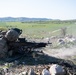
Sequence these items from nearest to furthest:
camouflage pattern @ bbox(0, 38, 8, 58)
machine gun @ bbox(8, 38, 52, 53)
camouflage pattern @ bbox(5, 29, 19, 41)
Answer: camouflage pattern @ bbox(0, 38, 8, 58) → camouflage pattern @ bbox(5, 29, 19, 41) → machine gun @ bbox(8, 38, 52, 53)

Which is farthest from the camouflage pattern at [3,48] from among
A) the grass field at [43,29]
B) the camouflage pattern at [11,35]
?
the grass field at [43,29]

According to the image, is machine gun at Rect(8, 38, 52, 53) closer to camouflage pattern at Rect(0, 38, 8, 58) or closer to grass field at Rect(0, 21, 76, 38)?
camouflage pattern at Rect(0, 38, 8, 58)

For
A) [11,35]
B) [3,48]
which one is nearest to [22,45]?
[11,35]

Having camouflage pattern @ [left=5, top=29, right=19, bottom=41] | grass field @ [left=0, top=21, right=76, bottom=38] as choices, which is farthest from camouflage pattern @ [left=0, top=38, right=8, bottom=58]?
grass field @ [left=0, top=21, right=76, bottom=38]

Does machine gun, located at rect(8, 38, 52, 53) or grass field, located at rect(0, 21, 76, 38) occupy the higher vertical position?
machine gun, located at rect(8, 38, 52, 53)

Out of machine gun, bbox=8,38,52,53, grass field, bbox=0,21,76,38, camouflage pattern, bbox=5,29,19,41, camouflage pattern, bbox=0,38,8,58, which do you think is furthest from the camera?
grass field, bbox=0,21,76,38

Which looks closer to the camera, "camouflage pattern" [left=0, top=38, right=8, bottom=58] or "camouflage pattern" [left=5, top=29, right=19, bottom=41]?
"camouflage pattern" [left=0, top=38, right=8, bottom=58]

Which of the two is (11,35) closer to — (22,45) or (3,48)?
(3,48)

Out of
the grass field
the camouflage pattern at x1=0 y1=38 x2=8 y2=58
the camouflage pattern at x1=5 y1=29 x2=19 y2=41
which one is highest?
the camouflage pattern at x1=5 y1=29 x2=19 y2=41

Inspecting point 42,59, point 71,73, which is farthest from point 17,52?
point 71,73

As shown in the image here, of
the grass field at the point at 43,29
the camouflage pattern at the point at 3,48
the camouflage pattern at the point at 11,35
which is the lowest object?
the grass field at the point at 43,29

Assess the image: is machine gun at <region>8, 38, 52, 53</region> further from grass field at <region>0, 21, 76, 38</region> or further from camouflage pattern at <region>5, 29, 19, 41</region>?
grass field at <region>0, 21, 76, 38</region>

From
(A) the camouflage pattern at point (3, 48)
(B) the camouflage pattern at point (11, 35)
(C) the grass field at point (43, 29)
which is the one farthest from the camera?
(C) the grass field at point (43, 29)

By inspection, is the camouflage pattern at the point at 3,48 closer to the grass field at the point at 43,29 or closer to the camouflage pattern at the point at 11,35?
the camouflage pattern at the point at 11,35
